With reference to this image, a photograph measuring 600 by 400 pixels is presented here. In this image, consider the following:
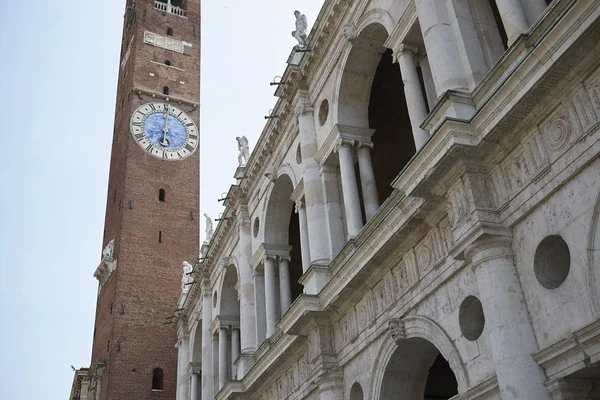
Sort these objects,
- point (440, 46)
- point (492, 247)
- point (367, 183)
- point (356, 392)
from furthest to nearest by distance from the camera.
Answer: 1. point (367, 183)
2. point (356, 392)
3. point (440, 46)
4. point (492, 247)

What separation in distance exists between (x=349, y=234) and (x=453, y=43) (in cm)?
485

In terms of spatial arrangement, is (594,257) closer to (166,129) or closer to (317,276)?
(317,276)

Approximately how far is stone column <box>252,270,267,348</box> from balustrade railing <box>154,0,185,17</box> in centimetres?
2986

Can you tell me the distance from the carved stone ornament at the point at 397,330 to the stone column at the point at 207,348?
1349 cm

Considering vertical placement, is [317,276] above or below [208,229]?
below

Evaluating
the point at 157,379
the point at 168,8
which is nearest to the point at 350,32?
the point at 157,379

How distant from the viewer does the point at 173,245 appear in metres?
38.2

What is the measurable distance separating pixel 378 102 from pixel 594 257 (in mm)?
12028

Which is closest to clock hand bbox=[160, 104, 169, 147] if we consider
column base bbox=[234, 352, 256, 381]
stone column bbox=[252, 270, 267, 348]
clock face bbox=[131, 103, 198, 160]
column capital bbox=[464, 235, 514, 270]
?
clock face bbox=[131, 103, 198, 160]

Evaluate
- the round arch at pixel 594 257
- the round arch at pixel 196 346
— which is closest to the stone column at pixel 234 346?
the round arch at pixel 196 346

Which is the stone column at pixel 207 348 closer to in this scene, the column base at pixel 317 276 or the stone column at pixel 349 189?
the column base at pixel 317 276

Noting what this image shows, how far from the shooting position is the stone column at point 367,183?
1527 cm

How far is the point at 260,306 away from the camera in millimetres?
21484

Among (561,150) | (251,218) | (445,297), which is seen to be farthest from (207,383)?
(561,150)
